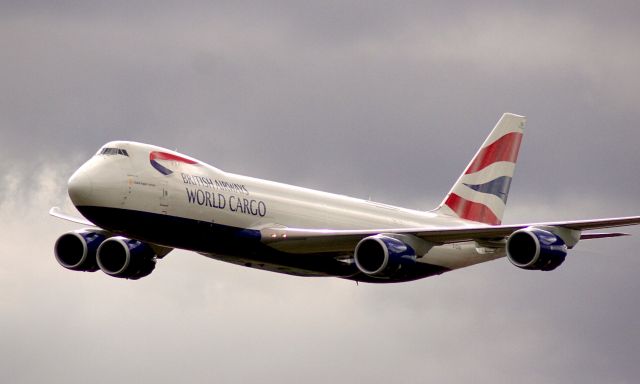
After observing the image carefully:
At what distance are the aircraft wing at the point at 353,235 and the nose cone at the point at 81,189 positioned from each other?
10510 millimetres

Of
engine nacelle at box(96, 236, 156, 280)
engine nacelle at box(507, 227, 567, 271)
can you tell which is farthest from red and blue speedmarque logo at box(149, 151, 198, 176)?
engine nacelle at box(507, 227, 567, 271)

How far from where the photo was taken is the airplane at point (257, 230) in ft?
277

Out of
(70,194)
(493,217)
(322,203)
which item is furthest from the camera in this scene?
(493,217)

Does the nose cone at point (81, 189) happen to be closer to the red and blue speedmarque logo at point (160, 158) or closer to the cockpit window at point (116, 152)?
the cockpit window at point (116, 152)

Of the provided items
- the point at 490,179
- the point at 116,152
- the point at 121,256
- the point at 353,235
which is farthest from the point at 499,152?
the point at 116,152

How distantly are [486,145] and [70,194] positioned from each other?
33226 mm

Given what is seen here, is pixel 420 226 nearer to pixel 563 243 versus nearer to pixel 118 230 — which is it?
pixel 563 243

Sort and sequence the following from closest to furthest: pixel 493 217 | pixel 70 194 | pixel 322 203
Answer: pixel 70 194, pixel 322 203, pixel 493 217

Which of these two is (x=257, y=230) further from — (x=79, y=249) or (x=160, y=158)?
(x=79, y=249)

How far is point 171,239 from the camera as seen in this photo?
86.1m

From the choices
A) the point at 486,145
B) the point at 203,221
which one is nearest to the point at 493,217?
the point at 486,145

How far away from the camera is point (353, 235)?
8850cm

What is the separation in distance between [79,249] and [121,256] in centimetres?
256

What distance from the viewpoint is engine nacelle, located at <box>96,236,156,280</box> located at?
308 feet
